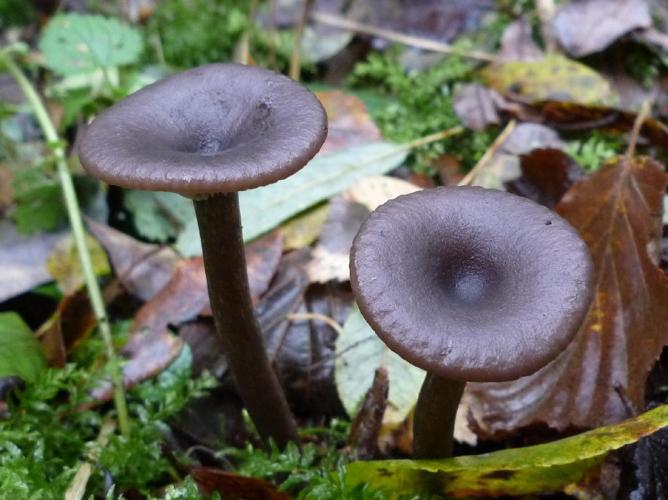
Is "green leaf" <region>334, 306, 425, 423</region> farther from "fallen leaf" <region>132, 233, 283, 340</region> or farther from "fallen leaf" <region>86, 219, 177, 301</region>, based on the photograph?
"fallen leaf" <region>86, 219, 177, 301</region>

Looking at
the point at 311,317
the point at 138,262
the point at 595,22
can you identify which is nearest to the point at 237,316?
the point at 311,317

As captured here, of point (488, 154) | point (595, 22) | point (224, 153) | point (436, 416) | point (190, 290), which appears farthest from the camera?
point (595, 22)

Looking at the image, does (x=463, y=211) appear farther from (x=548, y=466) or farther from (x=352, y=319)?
(x=352, y=319)

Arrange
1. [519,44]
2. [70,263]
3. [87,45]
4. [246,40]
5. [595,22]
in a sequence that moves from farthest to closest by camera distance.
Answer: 1. [246,40]
2. [519,44]
3. [595,22]
4. [87,45]
5. [70,263]

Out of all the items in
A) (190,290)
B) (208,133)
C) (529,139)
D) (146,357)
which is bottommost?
(146,357)

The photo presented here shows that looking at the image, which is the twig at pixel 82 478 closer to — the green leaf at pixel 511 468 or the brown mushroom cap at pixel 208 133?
the green leaf at pixel 511 468

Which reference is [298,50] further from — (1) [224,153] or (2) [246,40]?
(1) [224,153]

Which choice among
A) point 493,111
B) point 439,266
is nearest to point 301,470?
point 439,266
